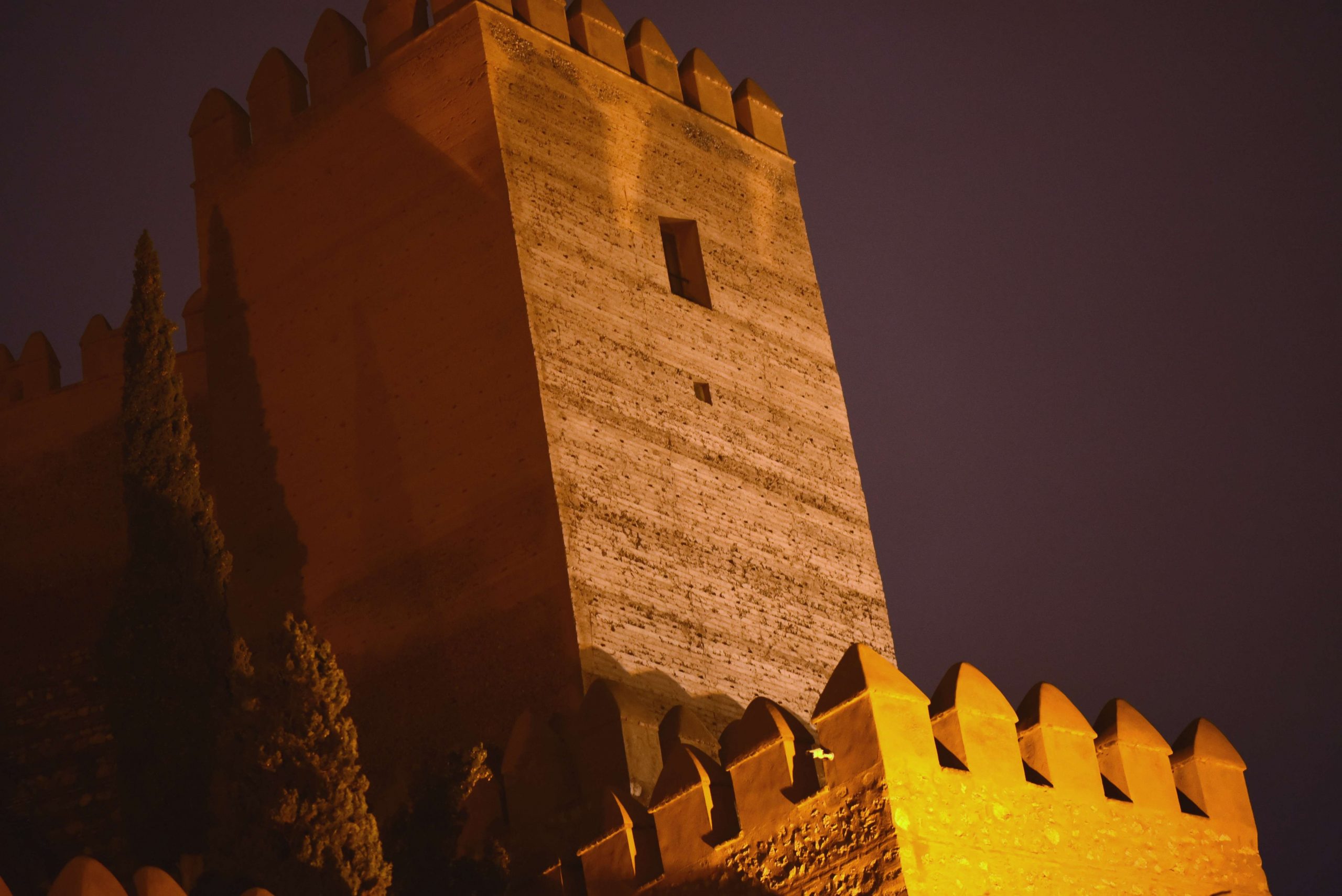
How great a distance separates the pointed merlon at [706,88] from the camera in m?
19.7

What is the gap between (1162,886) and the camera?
13.2 m

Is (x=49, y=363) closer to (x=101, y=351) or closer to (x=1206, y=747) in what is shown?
(x=101, y=351)

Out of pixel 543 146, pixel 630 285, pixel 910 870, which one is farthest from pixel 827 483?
pixel 910 870

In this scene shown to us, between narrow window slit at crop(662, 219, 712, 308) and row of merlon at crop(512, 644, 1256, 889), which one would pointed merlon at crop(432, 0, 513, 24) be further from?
row of merlon at crop(512, 644, 1256, 889)

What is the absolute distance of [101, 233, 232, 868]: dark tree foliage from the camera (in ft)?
50.1

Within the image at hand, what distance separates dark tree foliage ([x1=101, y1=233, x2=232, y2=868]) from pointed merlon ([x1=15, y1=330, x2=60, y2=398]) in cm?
289

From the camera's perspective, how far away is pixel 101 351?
19.7 metres

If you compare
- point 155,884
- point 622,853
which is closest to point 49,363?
point 622,853

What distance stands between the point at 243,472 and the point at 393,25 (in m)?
3.54

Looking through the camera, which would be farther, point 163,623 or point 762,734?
point 163,623

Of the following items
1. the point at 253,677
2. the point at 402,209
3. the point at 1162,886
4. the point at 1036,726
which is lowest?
the point at 1162,886

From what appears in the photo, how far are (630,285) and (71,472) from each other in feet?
15.7

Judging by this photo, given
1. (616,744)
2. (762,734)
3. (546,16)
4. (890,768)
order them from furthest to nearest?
(546,16) < (616,744) < (762,734) < (890,768)

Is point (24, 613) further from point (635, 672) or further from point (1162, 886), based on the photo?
point (1162, 886)
